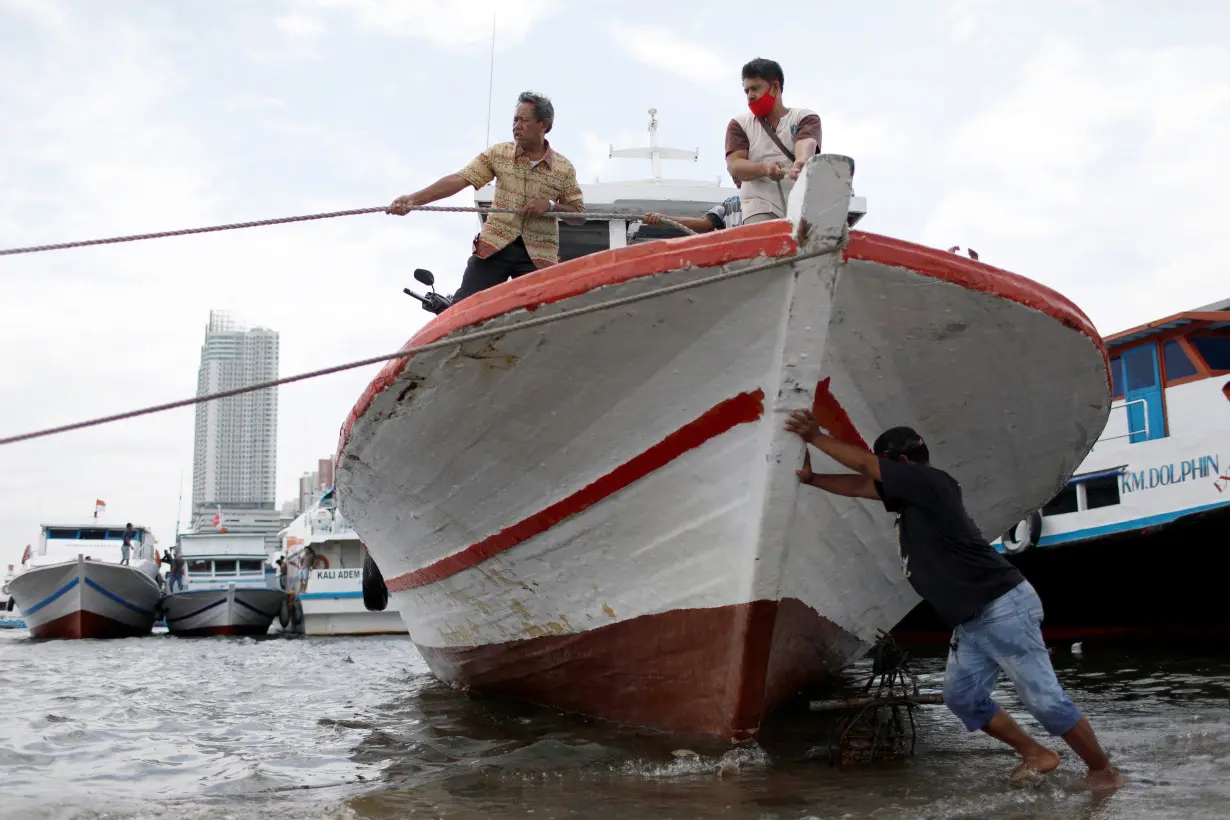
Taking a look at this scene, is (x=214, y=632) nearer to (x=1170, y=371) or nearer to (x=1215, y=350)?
(x=1170, y=371)

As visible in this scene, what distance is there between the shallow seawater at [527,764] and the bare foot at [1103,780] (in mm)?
66

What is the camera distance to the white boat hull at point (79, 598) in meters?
19.2

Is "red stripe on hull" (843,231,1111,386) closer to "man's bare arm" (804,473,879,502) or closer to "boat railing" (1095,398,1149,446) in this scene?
"man's bare arm" (804,473,879,502)

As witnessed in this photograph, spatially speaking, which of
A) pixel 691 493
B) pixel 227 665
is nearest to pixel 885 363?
pixel 691 493

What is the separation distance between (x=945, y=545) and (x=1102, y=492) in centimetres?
723

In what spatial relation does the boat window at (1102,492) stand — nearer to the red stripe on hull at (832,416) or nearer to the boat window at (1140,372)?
the boat window at (1140,372)

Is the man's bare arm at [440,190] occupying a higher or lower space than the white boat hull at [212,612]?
higher

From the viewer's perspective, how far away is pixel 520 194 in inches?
195

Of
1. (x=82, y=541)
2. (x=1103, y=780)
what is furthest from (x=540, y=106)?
(x=82, y=541)

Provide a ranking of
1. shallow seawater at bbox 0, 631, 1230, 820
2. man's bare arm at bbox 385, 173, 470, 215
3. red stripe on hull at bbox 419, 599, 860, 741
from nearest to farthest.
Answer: shallow seawater at bbox 0, 631, 1230, 820 < red stripe on hull at bbox 419, 599, 860, 741 < man's bare arm at bbox 385, 173, 470, 215

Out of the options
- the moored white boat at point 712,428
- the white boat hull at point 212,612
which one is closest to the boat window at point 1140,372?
the moored white boat at point 712,428

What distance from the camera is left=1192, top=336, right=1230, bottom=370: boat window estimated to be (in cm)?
914

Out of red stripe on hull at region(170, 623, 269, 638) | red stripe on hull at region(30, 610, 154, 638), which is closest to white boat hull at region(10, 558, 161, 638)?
red stripe on hull at region(30, 610, 154, 638)

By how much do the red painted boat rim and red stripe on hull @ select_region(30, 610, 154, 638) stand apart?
18876 mm
